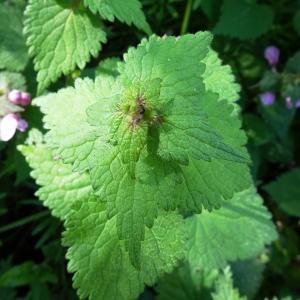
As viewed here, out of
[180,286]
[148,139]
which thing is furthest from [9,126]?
[180,286]

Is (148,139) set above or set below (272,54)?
above

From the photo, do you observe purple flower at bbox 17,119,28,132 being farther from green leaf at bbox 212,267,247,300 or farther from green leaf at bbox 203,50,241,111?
green leaf at bbox 212,267,247,300

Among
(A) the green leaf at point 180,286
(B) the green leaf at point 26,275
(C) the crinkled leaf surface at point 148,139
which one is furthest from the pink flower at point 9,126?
(A) the green leaf at point 180,286

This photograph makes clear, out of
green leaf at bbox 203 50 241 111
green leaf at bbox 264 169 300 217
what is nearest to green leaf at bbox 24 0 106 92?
green leaf at bbox 203 50 241 111

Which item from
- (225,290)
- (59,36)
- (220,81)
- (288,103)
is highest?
(59,36)

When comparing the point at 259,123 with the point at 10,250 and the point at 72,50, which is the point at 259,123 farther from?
the point at 10,250

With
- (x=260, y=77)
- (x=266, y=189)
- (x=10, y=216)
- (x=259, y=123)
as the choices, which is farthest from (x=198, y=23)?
(x=10, y=216)

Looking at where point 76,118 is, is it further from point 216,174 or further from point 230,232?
point 230,232
